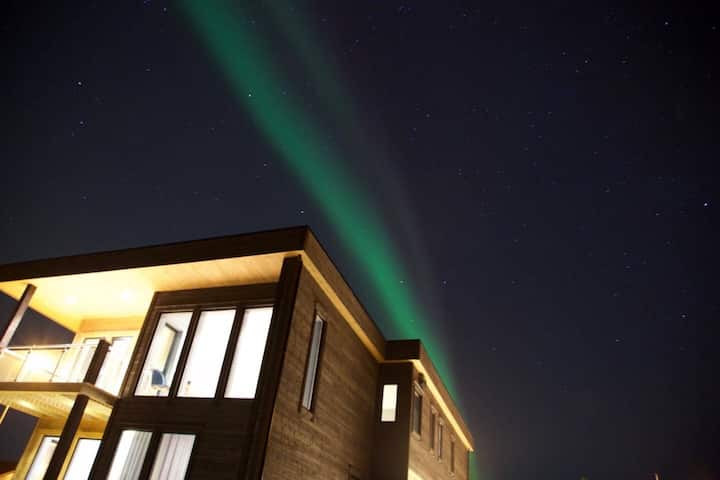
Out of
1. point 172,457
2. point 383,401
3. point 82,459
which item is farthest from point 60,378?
point 383,401

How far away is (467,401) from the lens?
192ft

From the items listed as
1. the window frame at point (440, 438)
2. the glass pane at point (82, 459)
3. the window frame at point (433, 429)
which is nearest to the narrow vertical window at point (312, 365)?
the glass pane at point (82, 459)

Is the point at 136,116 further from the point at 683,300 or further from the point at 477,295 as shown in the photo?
the point at 683,300

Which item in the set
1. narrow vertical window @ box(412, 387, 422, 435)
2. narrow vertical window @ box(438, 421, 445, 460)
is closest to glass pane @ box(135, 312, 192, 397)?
narrow vertical window @ box(412, 387, 422, 435)

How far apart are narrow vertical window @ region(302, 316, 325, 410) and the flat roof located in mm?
877

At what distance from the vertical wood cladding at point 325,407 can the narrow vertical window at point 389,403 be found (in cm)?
38

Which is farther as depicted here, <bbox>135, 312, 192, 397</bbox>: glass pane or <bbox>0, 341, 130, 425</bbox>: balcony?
<bbox>135, 312, 192, 397</bbox>: glass pane

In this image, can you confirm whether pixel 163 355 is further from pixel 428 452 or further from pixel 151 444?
pixel 428 452

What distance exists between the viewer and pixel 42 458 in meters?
12.3

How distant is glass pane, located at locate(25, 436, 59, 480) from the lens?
12.1m

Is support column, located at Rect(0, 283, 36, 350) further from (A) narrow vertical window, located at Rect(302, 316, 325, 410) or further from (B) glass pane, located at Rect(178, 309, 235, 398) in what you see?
(A) narrow vertical window, located at Rect(302, 316, 325, 410)

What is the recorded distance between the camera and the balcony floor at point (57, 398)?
8.82 meters

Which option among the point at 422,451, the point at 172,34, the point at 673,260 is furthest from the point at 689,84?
the point at 172,34

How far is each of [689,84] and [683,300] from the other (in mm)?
34100
